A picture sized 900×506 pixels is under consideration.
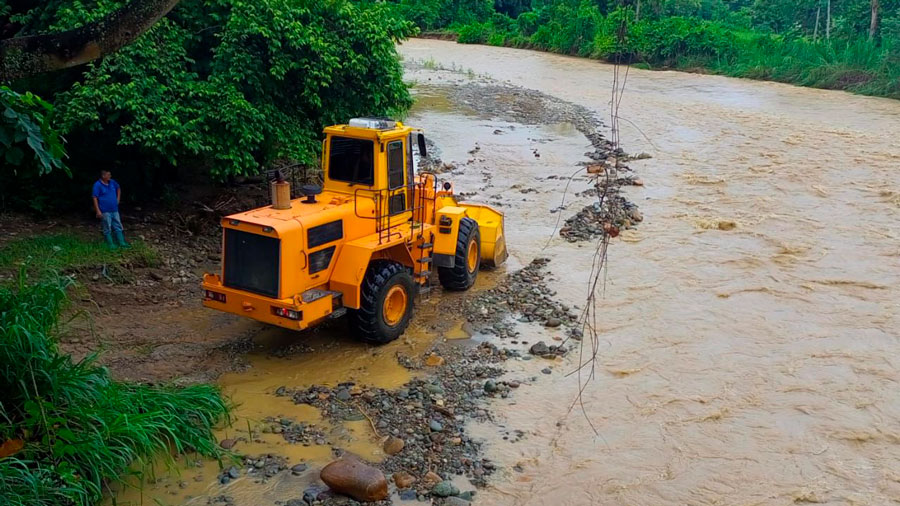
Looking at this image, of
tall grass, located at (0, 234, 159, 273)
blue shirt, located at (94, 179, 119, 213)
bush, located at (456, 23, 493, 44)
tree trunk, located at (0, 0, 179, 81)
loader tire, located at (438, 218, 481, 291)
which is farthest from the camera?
bush, located at (456, 23, 493, 44)

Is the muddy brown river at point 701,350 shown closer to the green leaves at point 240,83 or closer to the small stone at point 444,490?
the small stone at point 444,490

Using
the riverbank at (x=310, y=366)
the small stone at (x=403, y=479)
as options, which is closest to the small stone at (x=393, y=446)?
the riverbank at (x=310, y=366)

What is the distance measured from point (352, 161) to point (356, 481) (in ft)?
13.2

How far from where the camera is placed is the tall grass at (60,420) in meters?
5.52

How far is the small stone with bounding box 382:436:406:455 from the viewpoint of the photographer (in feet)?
23.2

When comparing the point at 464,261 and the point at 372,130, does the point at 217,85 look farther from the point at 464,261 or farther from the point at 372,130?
the point at 464,261

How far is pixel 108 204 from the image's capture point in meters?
10.4

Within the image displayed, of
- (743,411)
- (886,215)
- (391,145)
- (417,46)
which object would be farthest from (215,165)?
(417,46)

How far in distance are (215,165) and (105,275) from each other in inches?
81.4

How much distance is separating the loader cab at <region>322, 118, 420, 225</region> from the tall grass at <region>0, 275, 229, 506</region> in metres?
3.27

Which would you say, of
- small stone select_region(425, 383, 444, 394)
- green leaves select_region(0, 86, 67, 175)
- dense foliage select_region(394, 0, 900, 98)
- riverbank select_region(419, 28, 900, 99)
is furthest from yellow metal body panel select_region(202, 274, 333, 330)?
dense foliage select_region(394, 0, 900, 98)

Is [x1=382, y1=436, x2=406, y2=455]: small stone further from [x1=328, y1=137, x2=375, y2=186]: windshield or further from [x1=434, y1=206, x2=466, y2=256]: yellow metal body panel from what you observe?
[x1=434, y1=206, x2=466, y2=256]: yellow metal body panel

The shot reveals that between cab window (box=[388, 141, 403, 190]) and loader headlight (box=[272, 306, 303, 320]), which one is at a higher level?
cab window (box=[388, 141, 403, 190])

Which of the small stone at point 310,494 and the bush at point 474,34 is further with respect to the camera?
the bush at point 474,34
